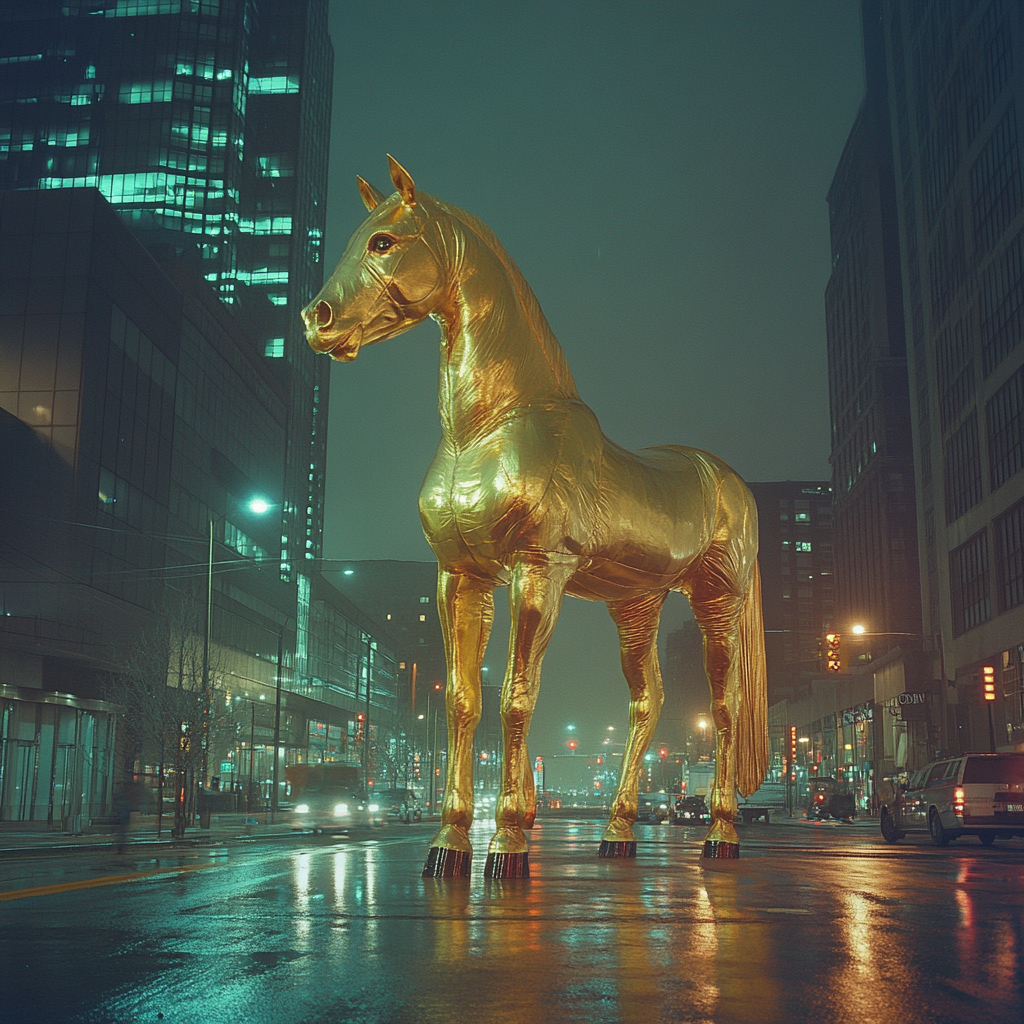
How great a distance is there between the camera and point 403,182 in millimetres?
7688

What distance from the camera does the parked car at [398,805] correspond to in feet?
171

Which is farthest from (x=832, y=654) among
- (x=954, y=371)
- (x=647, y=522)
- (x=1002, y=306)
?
(x=647, y=522)

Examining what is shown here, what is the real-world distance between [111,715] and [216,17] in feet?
280

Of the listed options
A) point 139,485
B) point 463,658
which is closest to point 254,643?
point 139,485

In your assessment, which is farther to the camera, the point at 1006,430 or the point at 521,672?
the point at 1006,430

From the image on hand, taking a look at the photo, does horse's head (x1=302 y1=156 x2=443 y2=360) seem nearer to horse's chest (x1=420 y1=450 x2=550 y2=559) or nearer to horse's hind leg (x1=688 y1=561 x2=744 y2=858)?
horse's chest (x1=420 y1=450 x2=550 y2=559)

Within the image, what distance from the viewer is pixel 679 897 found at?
5.92 m

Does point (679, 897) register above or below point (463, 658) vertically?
below

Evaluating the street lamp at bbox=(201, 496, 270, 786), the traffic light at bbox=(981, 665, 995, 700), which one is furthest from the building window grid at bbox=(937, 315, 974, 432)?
the street lamp at bbox=(201, 496, 270, 786)

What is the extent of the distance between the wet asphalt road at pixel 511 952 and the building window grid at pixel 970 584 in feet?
160

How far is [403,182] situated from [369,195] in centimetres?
46

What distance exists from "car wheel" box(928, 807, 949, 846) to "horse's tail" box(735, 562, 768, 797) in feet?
48.5

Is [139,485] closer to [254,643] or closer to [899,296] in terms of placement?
[254,643]

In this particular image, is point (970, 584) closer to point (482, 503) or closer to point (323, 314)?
point (482, 503)
